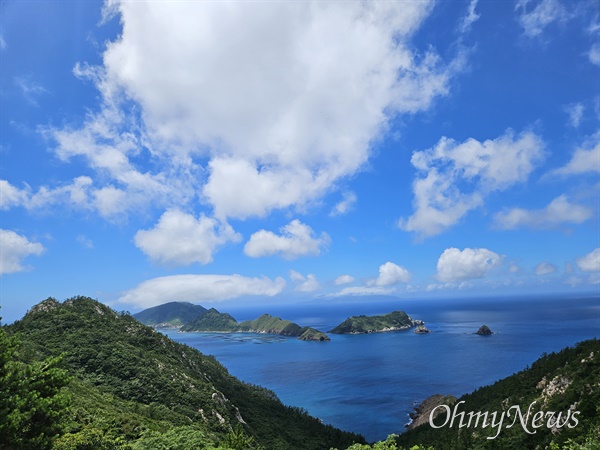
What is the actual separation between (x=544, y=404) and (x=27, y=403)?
67.6 meters

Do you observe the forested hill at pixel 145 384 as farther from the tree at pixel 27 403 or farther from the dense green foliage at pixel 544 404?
the dense green foliage at pixel 544 404

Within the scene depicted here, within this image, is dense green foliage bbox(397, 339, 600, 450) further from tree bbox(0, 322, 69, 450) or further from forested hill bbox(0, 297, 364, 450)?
tree bbox(0, 322, 69, 450)

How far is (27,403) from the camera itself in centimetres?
2017

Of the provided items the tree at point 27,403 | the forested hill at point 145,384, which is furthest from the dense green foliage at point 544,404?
the tree at point 27,403

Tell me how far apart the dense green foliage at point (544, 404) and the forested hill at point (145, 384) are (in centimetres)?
3445

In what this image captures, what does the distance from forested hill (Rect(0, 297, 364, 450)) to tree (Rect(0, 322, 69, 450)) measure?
2279cm

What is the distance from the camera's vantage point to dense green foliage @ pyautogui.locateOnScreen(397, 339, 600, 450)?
41.4 meters

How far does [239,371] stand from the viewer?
647 ft

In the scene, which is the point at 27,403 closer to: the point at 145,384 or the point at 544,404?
the point at 145,384

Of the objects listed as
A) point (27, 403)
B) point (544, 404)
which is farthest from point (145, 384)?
point (544, 404)

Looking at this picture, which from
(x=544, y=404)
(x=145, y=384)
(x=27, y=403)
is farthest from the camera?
(x=145, y=384)

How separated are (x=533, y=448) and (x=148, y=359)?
85789mm

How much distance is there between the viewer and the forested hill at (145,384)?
197 ft

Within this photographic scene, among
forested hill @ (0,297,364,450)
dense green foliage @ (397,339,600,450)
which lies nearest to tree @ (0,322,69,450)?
forested hill @ (0,297,364,450)
